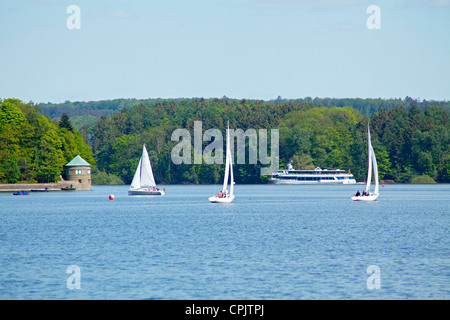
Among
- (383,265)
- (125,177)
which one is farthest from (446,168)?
(383,265)

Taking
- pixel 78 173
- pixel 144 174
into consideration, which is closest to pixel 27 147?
pixel 78 173

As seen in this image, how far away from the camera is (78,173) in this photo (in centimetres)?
13938

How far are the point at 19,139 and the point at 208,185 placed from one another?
74.5 m

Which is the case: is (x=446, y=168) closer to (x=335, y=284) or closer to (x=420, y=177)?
(x=420, y=177)

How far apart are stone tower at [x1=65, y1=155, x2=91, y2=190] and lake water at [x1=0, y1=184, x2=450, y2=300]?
60.1 meters

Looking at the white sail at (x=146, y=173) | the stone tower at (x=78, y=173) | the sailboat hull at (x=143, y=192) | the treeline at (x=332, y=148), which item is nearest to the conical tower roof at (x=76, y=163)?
the stone tower at (x=78, y=173)

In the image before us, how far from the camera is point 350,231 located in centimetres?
5775

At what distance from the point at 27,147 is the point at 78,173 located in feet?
36.2

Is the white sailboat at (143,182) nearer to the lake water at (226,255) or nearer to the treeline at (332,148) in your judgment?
the lake water at (226,255)

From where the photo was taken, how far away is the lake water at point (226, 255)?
32.2 m

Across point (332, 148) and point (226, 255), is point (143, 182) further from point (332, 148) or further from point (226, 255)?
point (332, 148)

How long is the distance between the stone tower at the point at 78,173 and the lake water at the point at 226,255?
60143mm

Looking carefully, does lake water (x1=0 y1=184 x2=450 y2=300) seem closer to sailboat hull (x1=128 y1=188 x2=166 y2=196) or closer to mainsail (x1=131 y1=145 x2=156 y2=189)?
mainsail (x1=131 y1=145 x2=156 y2=189)

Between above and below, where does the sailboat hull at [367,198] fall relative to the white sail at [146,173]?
below
